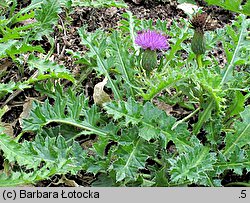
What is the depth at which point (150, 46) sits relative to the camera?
2930 mm

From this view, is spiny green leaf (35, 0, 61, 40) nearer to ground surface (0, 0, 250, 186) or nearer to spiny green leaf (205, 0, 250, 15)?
ground surface (0, 0, 250, 186)

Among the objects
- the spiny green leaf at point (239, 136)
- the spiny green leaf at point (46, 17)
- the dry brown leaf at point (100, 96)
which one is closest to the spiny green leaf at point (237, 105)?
the spiny green leaf at point (239, 136)

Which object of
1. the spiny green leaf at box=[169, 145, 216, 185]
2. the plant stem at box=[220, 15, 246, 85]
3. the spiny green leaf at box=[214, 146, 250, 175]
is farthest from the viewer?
the plant stem at box=[220, 15, 246, 85]

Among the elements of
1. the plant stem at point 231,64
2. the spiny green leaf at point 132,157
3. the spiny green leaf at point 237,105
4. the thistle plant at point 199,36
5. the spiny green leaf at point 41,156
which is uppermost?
the thistle plant at point 199,36

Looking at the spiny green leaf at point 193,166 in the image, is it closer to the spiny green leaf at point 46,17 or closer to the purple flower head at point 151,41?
the purple flower head at point 151,41

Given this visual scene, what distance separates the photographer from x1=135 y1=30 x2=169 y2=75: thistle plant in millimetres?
2912

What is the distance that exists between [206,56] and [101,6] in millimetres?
814

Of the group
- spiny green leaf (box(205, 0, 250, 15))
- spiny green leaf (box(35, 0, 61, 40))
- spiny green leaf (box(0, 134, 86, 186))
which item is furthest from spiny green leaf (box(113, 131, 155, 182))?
spiny green leaf (box(205, 0, 250, 15))

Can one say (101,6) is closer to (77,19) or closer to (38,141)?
(77,19)

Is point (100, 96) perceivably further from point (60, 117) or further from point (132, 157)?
point (132, 157)

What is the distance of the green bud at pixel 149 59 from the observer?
2.91m

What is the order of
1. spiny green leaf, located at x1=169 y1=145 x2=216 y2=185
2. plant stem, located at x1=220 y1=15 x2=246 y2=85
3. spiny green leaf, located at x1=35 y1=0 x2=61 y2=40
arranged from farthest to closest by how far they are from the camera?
spiny green leaf, located at x1=35 y1=0 x2=61 y2=40
plant stem, located at x1=220 y1=15 x2=246 y2=85
spiny green leaf, located at x1=169 y1=145 x2=216 y2=185

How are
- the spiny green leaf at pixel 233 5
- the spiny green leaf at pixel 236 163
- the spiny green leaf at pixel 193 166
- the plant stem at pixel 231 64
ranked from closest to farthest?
the spiny green leaf at pixel 193 166 < the spiny green leaf at pixel 236 163 < the plant stem at pixel 231 64 < the spiny green leaf at pixel 233 5

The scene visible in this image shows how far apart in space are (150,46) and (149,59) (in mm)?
75
